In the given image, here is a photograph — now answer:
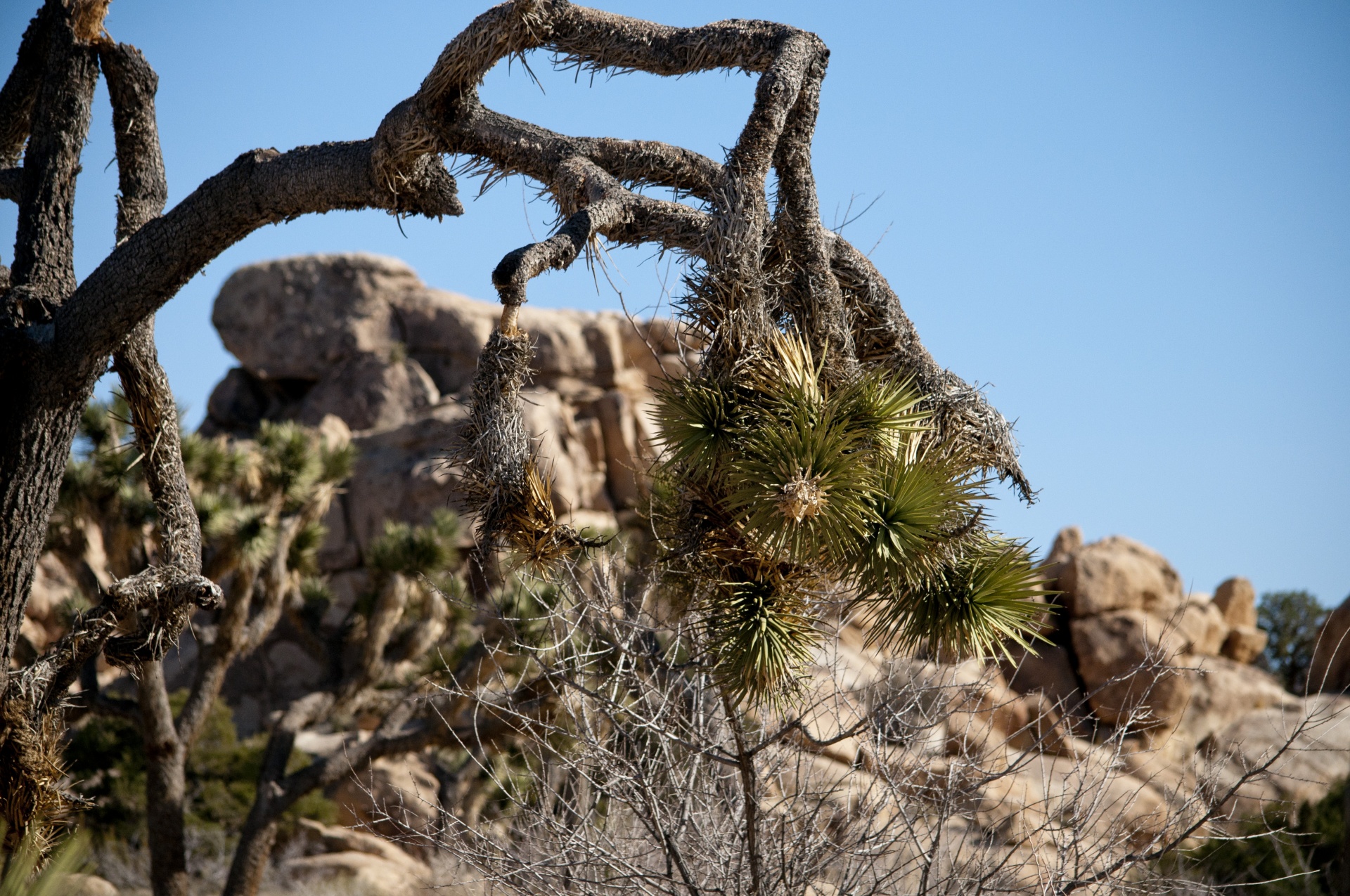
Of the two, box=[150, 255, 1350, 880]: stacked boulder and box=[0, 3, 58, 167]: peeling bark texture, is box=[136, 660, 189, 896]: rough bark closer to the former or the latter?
box=[150, 255, 1350, 880]: stacked boulder

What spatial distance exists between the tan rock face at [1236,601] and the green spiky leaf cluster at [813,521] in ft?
74.4

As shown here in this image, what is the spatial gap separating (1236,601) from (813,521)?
23.9 meters

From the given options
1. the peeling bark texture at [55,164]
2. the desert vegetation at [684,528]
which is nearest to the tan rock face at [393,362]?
the desert vegetation at [684,528]

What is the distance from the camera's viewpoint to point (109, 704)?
12359 millimetres

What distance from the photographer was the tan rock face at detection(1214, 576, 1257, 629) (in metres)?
23.7

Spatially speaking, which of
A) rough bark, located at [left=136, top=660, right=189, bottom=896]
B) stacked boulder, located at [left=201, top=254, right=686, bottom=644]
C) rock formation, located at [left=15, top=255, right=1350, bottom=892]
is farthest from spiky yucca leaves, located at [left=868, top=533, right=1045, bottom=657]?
stacked boulder, located at [left=201, top=254, right=686, bottom=644]

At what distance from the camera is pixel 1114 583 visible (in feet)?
71.1

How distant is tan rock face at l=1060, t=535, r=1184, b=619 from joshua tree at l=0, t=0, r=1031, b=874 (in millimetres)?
18745

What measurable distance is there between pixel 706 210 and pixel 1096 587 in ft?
64.4

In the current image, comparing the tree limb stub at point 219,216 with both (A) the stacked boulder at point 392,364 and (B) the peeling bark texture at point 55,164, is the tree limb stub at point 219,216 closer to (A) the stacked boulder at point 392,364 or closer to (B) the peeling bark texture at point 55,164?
(B) the peeling bark texture at point 55,164

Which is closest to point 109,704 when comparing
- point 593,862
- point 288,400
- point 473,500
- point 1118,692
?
point 593,862

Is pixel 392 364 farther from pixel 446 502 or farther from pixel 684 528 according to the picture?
pixel 684 528

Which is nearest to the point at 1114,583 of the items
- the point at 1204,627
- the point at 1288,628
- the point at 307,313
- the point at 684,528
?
the point at 1204,627

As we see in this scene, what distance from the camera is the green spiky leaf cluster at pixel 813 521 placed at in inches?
128
